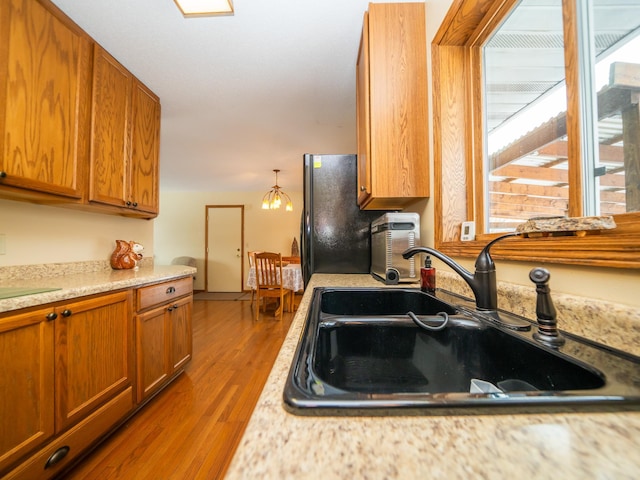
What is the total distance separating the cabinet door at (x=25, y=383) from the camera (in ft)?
2.99

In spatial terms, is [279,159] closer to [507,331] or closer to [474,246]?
[474,246]

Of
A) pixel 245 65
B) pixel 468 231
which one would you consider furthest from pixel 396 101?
pixel 245 65

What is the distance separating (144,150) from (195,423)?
1.97 metres

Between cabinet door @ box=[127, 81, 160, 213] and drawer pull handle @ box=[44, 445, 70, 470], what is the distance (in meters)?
1.40

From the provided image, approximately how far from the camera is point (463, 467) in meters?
0.23

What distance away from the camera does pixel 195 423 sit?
1.51 metres

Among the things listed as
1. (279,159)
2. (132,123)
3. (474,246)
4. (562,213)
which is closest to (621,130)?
(562,213)

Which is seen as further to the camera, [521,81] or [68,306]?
[68,306]

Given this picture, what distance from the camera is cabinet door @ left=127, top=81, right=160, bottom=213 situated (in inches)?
74.0

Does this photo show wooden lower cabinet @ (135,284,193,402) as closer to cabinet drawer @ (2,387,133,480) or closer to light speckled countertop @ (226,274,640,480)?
cabinet drawer @ (2,387,133,480)

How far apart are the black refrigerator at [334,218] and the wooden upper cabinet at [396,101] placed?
545 mm

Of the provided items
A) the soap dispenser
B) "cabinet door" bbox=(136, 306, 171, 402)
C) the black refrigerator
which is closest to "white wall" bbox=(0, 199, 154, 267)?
"cabinet door" bbox=(136, 306, 171, 402)

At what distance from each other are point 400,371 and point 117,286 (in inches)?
58.6

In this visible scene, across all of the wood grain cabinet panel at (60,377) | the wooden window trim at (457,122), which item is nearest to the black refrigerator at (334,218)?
the wooden window trim at (457,122)
